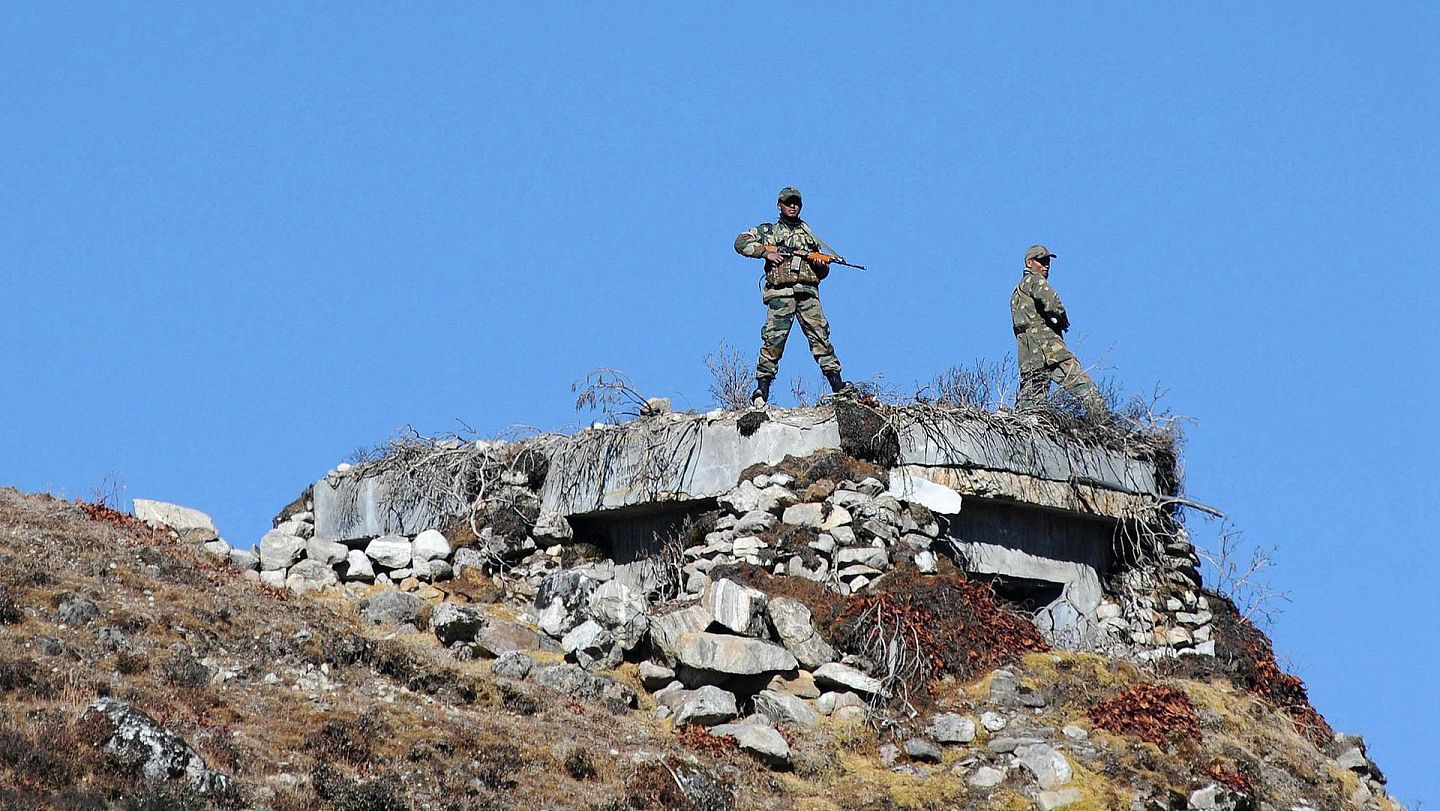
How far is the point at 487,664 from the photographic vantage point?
13859 mm

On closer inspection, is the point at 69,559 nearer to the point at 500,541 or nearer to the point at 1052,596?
the point at 500,541

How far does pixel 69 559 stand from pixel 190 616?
4.76 ft

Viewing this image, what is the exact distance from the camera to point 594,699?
1340 cm

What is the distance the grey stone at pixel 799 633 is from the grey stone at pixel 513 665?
184cm

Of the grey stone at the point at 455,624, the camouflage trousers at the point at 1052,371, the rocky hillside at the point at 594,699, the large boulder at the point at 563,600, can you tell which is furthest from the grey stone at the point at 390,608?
the camouflage trousers at the point at 1052,371

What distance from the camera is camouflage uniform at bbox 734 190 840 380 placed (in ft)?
53.3

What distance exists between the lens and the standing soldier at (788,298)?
1623 cm

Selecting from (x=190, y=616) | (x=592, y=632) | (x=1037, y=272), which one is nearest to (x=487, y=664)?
(x=592, y=632)

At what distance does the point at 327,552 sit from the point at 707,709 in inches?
194

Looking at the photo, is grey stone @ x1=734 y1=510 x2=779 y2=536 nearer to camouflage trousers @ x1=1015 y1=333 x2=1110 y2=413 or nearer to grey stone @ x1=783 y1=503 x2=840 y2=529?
grey stone @ x1=783 y1=503 x2=840 y2=529

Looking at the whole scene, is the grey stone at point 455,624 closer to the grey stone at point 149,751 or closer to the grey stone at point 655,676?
the grey stone at point 655,676

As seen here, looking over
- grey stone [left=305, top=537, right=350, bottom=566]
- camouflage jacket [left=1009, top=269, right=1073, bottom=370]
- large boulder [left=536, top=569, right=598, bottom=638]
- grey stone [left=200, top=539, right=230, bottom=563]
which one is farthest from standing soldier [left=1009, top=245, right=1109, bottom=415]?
grey stone [left=200, top=539, right=230, bottom=563]

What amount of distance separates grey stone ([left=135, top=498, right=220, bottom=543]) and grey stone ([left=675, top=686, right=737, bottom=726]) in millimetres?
5253

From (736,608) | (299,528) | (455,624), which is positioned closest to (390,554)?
(299,528)
